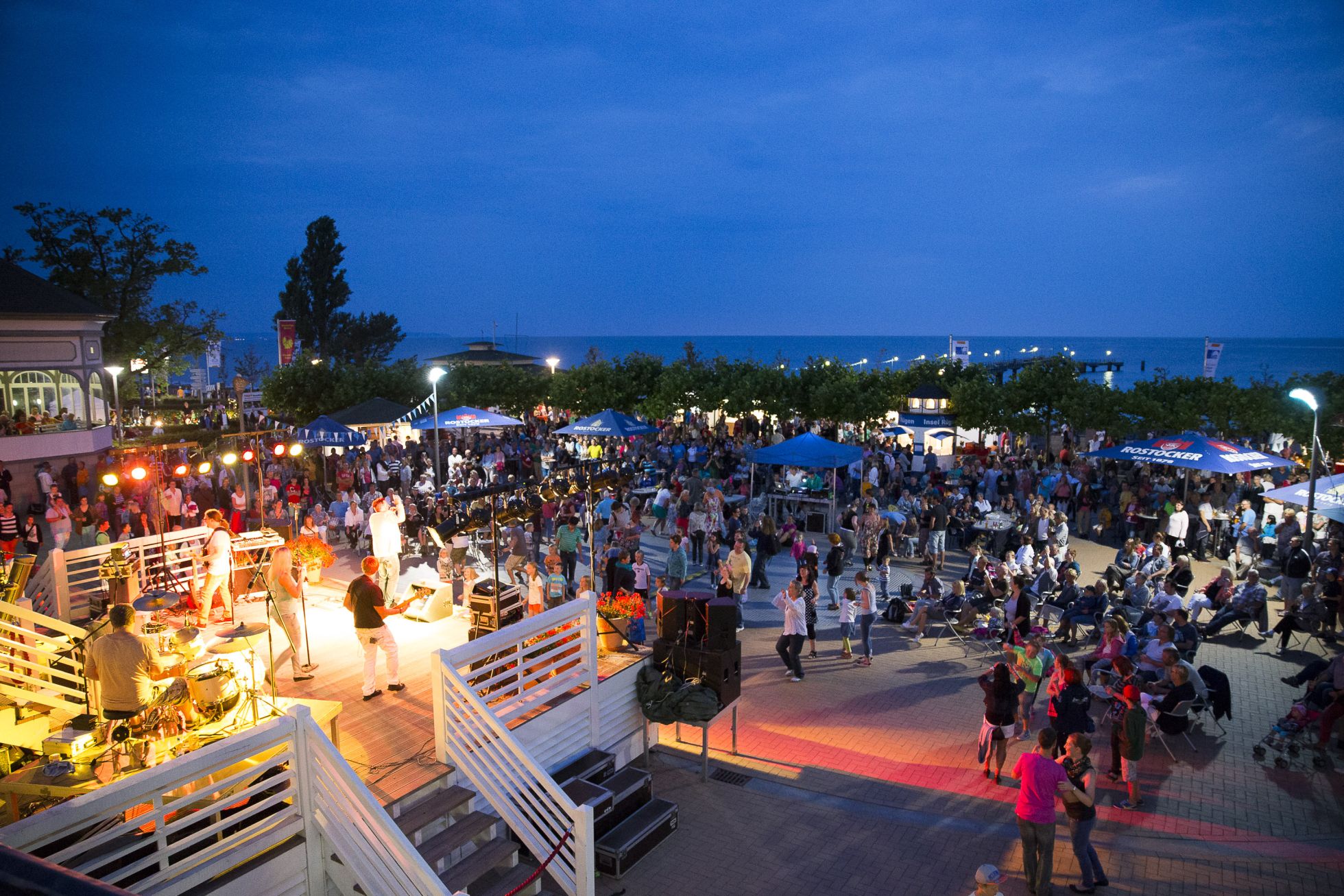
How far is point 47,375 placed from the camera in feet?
78.6

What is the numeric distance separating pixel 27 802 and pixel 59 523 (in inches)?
426

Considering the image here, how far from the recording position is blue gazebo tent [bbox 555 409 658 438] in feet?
68.6

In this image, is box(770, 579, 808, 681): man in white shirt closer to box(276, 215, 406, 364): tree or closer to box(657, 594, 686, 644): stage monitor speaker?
box(657, 594, 686, 644): stage monitor speaker

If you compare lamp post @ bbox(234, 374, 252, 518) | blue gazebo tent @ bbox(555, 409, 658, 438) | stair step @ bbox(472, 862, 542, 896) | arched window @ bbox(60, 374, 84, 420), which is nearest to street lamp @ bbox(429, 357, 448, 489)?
blue gazebo tent @ bbox(555, 409, 658, 438)

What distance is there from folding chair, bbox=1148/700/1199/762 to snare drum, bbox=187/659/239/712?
9549mm

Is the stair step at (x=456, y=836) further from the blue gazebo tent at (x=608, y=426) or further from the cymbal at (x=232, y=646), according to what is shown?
the blue gazebo tent at (x=608, y=426)

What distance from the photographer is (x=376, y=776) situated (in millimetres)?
6375

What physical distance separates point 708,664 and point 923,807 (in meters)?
2.53

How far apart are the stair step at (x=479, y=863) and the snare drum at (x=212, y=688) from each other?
2.37m

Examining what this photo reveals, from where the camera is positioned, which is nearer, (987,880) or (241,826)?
(987,880)

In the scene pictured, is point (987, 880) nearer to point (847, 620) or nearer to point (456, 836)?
point (456, 836)

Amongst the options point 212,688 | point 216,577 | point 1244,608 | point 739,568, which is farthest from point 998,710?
point 216,577

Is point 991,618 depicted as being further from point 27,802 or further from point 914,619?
point 27,802

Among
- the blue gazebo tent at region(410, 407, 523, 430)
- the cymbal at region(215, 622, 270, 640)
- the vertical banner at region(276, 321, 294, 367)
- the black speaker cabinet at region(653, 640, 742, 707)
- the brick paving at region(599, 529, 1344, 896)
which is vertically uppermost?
the vertical banner at region(276, 321, 294, 367)
